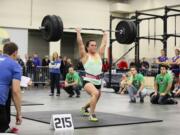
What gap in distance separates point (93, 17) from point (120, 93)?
812cm

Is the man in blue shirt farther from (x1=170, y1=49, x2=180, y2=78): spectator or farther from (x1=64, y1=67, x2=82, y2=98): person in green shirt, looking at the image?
(x1=170, y1=49, x2=180, y2=78): spectator

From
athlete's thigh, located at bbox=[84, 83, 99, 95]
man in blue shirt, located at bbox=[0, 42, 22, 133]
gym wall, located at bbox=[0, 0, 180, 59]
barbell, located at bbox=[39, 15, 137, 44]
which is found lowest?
athlete's thigh, located at bbox=[84, 83, 99, 95]

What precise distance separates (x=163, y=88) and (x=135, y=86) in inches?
33.9

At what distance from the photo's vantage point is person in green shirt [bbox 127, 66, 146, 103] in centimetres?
983

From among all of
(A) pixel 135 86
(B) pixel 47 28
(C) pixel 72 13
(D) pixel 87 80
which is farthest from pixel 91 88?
(C) pixel 72 13

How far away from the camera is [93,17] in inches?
800

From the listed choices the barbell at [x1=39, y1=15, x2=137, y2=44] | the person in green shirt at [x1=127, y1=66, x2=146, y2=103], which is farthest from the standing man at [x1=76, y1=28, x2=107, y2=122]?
the person in green shirt at [x1=127, y1=66, x2=146, y2=103]

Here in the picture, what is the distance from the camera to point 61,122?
5.28m

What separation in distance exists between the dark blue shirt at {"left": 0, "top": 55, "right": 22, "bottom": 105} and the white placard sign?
4.66ft

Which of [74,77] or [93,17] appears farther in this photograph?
[93,17]

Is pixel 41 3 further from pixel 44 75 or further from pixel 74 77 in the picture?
pixel 74 77

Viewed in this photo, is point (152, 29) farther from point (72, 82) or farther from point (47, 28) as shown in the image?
point (47, 28)

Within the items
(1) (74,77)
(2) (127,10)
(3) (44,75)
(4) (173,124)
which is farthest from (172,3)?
(4) (173,124)

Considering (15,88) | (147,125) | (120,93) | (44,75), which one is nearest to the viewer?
(15,88)
